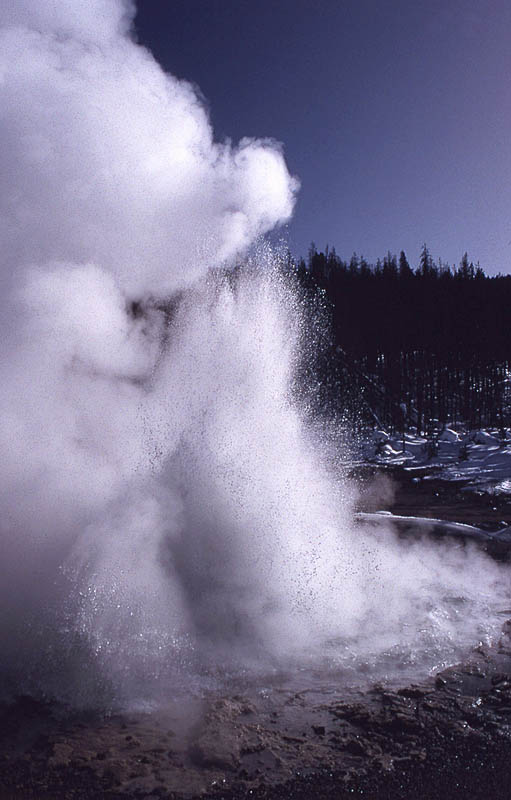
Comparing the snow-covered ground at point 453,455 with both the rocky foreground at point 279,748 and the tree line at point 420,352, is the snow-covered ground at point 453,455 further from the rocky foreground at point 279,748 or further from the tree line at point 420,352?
the rocky foreground at point 279,748

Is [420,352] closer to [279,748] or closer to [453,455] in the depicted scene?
[453,455]

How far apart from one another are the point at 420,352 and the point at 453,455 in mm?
15518

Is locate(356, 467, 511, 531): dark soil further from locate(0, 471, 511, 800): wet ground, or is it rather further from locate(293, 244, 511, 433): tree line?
locate(293, 244, 511, 433): tree line

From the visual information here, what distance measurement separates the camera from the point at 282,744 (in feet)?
11.4

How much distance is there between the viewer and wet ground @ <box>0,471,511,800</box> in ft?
10.0

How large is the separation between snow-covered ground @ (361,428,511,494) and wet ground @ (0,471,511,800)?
36.5 ft

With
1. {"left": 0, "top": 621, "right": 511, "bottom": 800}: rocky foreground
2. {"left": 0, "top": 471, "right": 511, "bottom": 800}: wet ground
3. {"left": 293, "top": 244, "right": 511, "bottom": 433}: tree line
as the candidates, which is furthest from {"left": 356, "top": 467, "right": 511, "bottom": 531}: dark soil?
{"left": 293, "top": 244, "right": 511, "bottom": 433}: tree line

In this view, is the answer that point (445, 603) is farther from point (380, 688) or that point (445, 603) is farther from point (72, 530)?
point (72, 530)

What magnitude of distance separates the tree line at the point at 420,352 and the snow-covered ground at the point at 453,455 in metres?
5.14

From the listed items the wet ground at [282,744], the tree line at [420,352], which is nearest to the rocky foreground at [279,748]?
the wet ground at [282,744]

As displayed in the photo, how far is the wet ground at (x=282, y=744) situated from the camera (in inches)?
121

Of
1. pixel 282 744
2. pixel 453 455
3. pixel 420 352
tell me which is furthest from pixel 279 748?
pixel 420 352

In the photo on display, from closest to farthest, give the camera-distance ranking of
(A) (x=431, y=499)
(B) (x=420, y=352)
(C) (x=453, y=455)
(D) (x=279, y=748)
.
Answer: (D) (x=279, y=748), (A) (x=431, y=499), (C) (x=453, y=455), (B) (x=420, y=352)

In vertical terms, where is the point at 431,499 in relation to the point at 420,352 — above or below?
below
